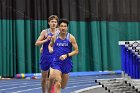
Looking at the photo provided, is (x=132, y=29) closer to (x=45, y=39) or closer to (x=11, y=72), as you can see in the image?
(x=11, y=72)

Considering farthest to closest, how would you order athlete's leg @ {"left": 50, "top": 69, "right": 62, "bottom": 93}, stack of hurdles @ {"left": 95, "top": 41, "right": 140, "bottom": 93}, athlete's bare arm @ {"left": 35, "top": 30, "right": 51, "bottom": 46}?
1. stack of hurdles @ {"left": 95, "top": 41, "right": 140, "bottom": 93}
2. athlete's bare arm @ {"left": 35, "top": 30, "right": 51, "bottom": 46}
3. athlete's leg @ {"left": 50, "top": 69, "right": 62, "bottom": 93}

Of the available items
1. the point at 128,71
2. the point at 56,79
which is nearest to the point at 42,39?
the point at 56,79

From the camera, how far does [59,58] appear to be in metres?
6.73

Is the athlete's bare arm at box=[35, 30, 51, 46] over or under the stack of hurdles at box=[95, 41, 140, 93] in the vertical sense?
over

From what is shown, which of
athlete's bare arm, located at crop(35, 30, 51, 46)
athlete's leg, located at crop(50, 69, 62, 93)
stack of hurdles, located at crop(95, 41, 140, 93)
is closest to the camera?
athlete's leg, located at crop(50, 69, 62, 93)

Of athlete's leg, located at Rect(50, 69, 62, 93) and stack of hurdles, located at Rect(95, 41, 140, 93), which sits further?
stack of hurdles, located at Rect(95, 41, 140, 93)

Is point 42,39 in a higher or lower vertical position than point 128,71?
higher

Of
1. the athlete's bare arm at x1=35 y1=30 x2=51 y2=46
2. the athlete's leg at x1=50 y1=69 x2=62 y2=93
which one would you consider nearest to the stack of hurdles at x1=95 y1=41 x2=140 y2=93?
the athlete's bare arm at x1=35 y1=30 x2=51 y2=46

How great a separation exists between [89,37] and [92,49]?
1.81 ft

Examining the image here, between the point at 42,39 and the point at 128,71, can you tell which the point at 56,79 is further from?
the point at 128,71

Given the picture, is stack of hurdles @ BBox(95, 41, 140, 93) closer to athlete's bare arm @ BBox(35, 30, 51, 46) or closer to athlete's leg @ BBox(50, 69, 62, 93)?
athlete's bare arm @ BBox(35, 30, 51, 46)

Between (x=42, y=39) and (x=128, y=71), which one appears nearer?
(x=42, y=39)

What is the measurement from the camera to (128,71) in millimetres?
8195

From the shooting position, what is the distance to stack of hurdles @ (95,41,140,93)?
801 cm
